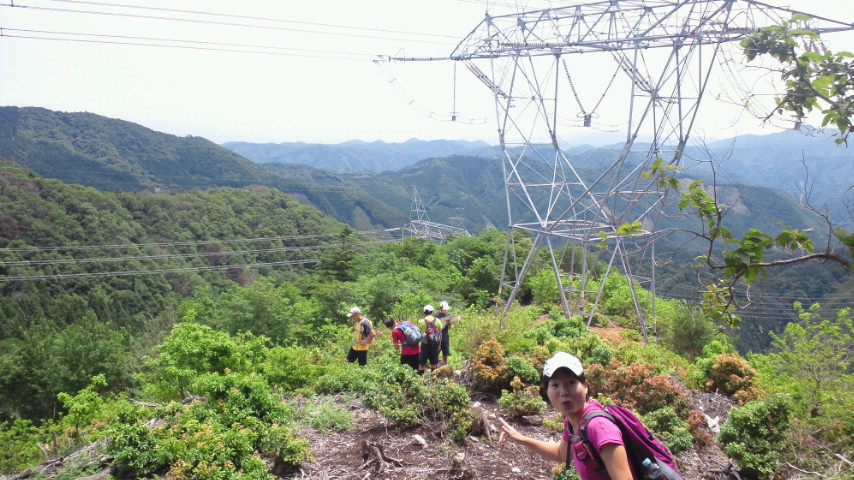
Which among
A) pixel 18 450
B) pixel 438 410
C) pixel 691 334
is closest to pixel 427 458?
pixel 438 410

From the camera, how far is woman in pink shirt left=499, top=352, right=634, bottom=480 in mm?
2439

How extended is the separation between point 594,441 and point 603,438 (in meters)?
0.06

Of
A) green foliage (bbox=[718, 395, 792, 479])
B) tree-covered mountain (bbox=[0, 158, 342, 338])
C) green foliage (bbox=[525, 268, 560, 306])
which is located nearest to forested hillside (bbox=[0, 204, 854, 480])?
green foliage (bbox=[718, 395, 792, 479])

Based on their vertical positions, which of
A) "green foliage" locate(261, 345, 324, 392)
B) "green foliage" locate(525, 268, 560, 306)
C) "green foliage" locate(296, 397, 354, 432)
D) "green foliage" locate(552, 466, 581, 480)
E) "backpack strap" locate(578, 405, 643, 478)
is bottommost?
"green foliage" locate(525, 268, 560, 306)

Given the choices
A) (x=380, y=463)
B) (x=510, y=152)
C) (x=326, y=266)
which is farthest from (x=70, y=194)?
(x=380, y=463)

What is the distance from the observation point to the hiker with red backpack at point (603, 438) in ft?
8.02

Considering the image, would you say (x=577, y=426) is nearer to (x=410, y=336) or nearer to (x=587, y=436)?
(x=587, y=436)

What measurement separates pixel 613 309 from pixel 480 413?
50.0 feet

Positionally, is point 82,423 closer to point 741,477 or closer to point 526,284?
point 741,477

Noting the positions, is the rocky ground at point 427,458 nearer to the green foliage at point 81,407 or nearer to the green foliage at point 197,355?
the green foliage at point 197,355

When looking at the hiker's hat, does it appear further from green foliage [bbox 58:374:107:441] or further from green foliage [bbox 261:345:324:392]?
green foliage [bbox 58:374:107:441]

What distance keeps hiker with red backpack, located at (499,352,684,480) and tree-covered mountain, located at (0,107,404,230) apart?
114989 millimetres

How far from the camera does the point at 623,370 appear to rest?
7.34 metres

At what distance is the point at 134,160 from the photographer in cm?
12838
